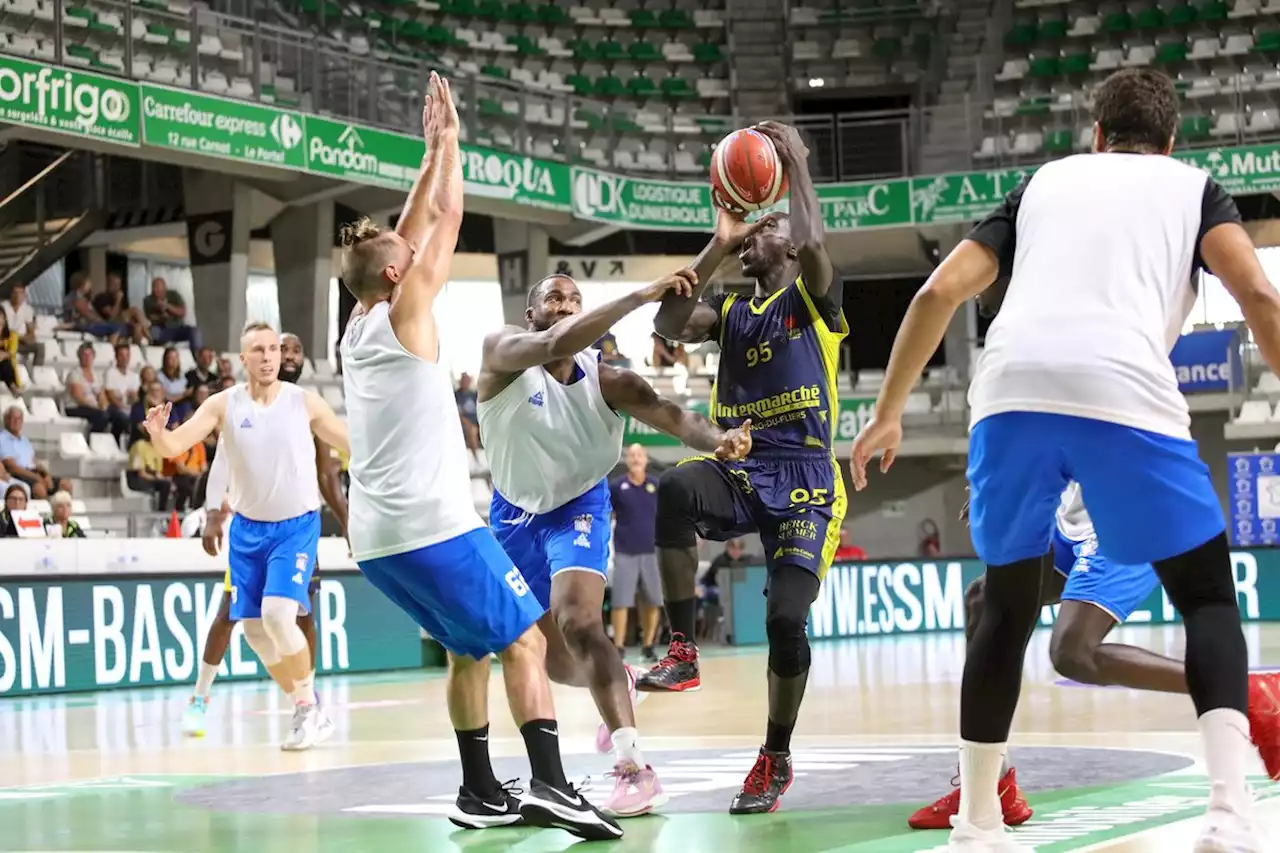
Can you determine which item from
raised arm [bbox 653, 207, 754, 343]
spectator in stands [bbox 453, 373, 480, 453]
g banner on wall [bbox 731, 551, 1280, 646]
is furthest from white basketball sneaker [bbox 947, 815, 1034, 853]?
spectator in stands [bbox 453, 373, 480, 453]

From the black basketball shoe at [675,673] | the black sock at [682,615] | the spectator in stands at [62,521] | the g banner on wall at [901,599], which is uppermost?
the spectator in stands at [62,521]

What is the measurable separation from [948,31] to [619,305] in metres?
27.2

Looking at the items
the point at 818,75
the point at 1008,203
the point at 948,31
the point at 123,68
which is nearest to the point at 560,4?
the point at 818,75

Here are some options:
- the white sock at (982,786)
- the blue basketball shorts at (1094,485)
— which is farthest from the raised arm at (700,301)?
the white sock at (982,786)

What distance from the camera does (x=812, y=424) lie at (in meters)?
6.67

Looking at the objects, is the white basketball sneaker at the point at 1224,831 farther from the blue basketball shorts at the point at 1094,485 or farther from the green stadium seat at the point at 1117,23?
the green stadium seat at the point at 1117,23

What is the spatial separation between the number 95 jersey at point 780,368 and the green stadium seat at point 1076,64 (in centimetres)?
2469

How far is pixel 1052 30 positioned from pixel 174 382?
59.7 feet

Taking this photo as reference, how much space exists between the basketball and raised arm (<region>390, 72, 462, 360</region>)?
1.09 meters

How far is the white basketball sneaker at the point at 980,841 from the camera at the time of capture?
418 centimetres

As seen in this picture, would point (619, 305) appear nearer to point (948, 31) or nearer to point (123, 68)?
point (123, 68)

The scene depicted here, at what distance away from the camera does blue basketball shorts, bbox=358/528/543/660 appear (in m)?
5.50

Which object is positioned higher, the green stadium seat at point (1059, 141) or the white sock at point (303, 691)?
the green stadium seat at point (1059, 141)

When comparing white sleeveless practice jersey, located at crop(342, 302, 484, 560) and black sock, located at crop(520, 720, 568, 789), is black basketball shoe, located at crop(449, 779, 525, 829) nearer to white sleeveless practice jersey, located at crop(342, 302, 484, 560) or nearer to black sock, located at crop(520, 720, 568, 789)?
black sock, located at crop(520, 720, 568, 789)
